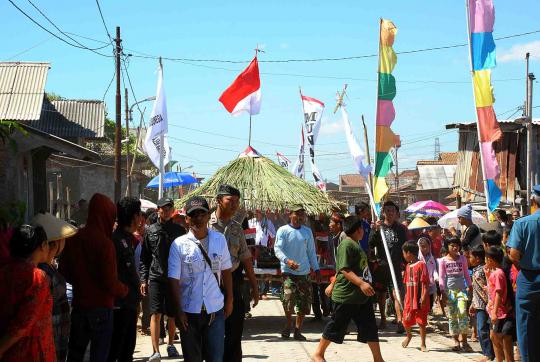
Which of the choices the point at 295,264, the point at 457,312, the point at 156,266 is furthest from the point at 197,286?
the point at 295,264

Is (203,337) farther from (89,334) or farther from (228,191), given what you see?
(228,191)

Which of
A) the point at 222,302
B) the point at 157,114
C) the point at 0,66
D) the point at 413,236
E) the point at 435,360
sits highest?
the point at 0,66

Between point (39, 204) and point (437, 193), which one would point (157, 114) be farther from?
point (437, 193)

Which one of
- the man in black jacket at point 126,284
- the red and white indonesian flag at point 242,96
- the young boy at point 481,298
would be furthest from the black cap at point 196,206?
the red and white indonesian flag at point 242,96

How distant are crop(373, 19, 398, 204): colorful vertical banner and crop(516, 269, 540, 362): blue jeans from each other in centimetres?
590

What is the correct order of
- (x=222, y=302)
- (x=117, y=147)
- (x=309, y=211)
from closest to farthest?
(x=222, y=302), (x=309, y=211), (x=117, y=147)

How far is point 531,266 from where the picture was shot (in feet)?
24.1

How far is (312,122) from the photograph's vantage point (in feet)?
75.0

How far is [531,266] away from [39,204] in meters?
10.6

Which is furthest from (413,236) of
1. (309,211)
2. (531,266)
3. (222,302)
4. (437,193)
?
(437,193)

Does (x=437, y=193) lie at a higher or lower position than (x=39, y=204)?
higher

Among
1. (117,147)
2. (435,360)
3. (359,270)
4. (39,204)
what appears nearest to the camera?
(359,270)

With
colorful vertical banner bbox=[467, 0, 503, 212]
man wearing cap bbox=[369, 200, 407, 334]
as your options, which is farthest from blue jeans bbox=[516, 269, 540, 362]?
colorful vertical banner bbox=[467, 0, 503, 212]

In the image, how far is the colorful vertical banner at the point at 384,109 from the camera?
514 inches
